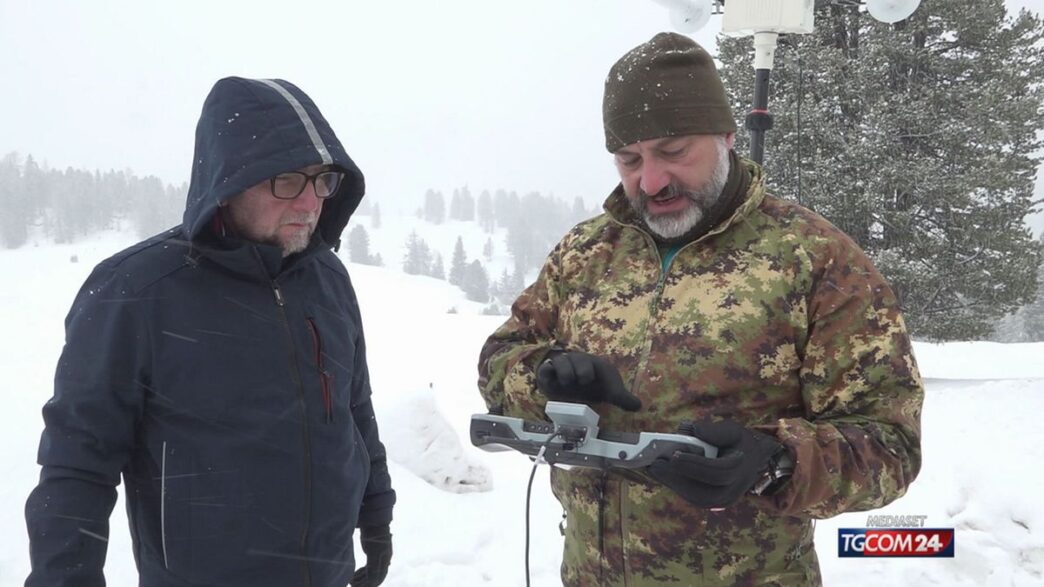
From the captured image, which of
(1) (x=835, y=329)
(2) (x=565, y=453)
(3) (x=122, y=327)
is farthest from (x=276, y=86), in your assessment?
(1) (x=835, y=329)

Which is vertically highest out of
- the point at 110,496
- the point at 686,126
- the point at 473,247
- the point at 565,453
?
the point at 686,126

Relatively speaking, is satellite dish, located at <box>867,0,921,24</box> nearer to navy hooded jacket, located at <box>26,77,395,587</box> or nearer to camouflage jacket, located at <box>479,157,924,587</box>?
camouflage jacket, located at <box>479,157,924,587</box>

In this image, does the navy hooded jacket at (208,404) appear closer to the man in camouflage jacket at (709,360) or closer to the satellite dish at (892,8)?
the man in camouflage jacket at (709,360)

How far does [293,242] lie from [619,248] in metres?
1.10

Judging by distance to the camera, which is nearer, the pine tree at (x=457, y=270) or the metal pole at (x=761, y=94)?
the metal pole at (x=761, y=94)

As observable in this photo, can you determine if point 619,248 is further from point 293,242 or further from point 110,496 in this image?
point 110,496

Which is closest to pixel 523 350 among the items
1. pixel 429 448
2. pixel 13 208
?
pixel 429 448

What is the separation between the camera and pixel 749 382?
1.87 meters

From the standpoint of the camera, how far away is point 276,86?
226cm

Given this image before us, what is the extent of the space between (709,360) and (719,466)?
393 millimetres

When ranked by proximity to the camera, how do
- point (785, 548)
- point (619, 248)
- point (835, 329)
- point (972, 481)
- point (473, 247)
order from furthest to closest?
1. point (473, 247)
2. point (972, 481)
3. point (619, 248)
4. point (785, 548)
5. point (835, 329)

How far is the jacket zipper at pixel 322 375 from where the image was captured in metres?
2.29

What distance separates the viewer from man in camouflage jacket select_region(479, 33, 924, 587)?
1.71 metres

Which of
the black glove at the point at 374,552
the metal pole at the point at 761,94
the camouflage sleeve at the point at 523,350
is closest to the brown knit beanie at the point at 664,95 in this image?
the camouflage sleeve at the point at 523,350
